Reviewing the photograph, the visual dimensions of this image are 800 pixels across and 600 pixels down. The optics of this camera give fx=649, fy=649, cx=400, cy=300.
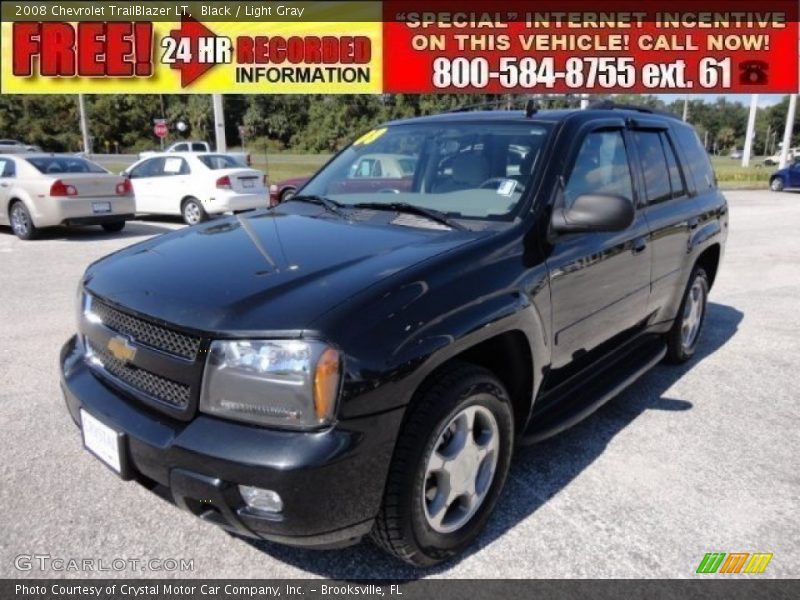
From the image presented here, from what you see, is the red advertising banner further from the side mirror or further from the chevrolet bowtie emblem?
the chevrolet bowtie emblem

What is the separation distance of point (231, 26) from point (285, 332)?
20991mm

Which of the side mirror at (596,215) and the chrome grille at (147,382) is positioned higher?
the side mirror at (596,215)

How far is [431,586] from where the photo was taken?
8.04 ft

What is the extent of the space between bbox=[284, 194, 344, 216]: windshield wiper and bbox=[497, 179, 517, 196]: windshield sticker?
817 mm

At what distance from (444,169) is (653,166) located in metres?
1.55

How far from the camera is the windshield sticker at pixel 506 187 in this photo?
312cm

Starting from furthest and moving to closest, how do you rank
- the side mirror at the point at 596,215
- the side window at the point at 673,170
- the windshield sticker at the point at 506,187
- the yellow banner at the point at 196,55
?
the yellow banner at the point at 196,55 < the side window at the point at 673,170 < the windshield sticker at the point at 506,187 < the side mirror at the point at 596,215

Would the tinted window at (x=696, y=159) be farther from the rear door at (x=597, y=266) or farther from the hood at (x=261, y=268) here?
the hood at (x=261, y=268)

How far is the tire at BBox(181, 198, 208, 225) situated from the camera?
13172 millimetres

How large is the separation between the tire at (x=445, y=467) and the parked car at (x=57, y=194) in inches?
390

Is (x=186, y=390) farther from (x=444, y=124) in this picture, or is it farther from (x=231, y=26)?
(x=231, y=26)

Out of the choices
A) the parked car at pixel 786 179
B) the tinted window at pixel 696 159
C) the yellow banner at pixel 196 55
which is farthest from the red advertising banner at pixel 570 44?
the tinted window at pixel 696 159

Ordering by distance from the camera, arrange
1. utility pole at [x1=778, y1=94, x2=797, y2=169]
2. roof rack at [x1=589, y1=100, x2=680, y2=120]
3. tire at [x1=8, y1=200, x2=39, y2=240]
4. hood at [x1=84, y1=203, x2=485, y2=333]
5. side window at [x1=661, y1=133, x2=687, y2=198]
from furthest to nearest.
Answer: utility pole at [x1=778, y1=94, x2=797, y2=169]
tire at [x1=8, y1=200, x2=39, y2=240]
side window at [x1=661, y1=133, x2=687, y2=198]
roof rack at [x1=589, y1=100, x2=680, y2=120]
hood at [x1=84, y1=203, x2=485, y2=333]
